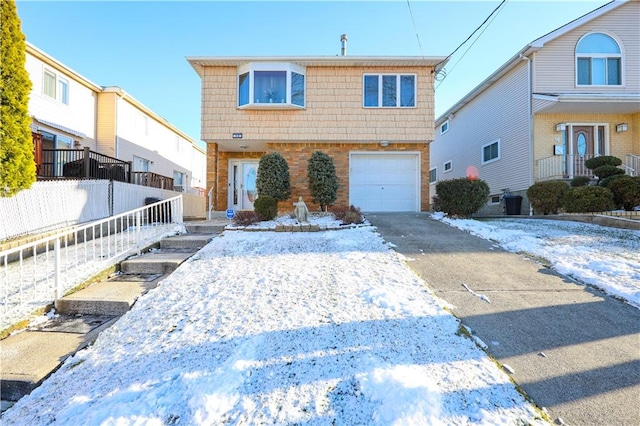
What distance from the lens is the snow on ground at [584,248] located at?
Answer: 13.0 ft

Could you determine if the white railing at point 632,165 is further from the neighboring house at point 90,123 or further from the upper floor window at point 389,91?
the neighboring house at point 90,123

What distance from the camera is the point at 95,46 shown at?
38.0 feet

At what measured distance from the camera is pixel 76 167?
8805 mm

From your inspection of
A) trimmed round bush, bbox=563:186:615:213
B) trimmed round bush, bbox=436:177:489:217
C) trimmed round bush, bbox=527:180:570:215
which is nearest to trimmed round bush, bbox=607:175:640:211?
trimmed round bush, bbox=563:186:615:213

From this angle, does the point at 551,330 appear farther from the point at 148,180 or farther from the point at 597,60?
the point at 597,60

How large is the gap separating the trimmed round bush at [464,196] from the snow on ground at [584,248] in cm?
75

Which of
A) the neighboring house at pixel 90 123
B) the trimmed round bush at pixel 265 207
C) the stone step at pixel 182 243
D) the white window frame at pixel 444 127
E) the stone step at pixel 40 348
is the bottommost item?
the stone step at pixel 40 348

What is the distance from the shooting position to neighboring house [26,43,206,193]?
1109 cm

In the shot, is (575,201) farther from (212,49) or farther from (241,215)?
(212,49)

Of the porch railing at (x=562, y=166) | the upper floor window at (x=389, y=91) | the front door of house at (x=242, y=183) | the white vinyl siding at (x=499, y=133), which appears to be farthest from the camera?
the front door of house at (x=242, y=183)

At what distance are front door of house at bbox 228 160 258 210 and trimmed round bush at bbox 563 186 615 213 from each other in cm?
1069

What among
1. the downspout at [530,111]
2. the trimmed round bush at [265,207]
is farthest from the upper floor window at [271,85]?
the downspout at [530,111]

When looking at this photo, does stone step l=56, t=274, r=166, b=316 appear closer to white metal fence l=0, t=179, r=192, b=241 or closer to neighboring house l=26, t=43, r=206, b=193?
white metal fence l=0, t=179, r=192, b=241

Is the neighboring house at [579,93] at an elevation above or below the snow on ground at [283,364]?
above
